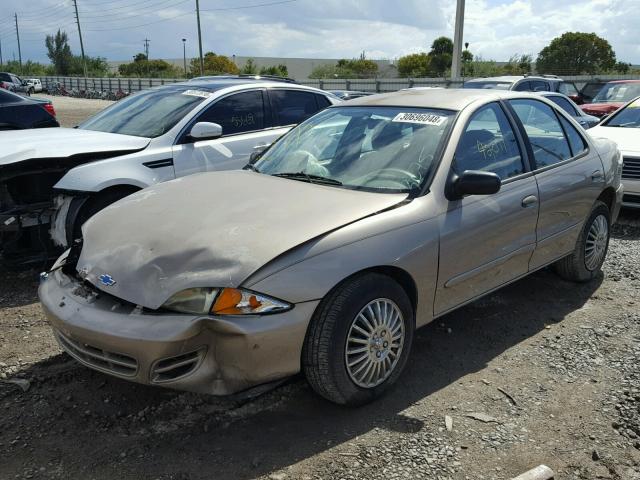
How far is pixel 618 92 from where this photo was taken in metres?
14.6

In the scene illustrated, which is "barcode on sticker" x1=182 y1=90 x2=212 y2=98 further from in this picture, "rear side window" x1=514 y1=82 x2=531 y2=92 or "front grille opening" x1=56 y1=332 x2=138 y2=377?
"rear side window" x1=514 y1=82 x2=531 y2=92

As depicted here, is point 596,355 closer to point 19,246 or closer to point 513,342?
point 513,342

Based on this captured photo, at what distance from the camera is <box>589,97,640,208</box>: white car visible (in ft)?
23.7

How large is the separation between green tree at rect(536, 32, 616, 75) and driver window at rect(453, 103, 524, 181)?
47.8m

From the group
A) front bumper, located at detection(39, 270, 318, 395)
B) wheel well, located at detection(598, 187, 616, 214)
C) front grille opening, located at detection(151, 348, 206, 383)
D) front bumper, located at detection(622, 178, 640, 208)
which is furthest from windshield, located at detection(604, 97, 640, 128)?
front grille opening, located at detection(151, 348, 206, 383)

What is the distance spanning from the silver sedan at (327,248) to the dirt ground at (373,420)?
304mm

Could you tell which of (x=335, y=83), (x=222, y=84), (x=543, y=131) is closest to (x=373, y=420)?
(x=543, y=131)

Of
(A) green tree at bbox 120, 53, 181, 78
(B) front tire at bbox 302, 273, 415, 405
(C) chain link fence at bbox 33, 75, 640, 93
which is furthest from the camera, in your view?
(A) green tree at bbox 120, 53, 181, 78

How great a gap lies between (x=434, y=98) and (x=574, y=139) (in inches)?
57.4

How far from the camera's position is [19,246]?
4.95m

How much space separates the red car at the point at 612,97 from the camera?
13.8 m

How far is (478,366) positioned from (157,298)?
2.09 m

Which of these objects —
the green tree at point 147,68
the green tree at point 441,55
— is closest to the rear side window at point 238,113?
the green tree at point 441,55

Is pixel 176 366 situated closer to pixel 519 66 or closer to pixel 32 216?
pixel 32 216
